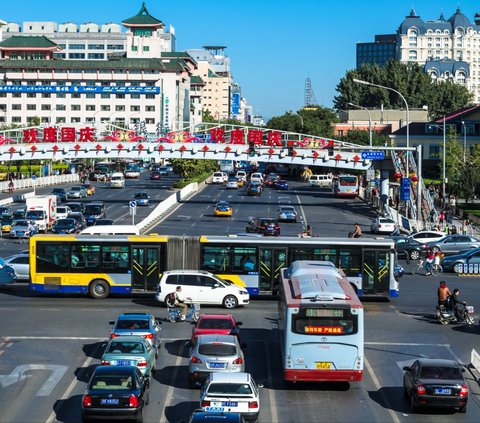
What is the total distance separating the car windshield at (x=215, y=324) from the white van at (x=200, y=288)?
6.54 m

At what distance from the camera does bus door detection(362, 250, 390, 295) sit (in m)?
35.0

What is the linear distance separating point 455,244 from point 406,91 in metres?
123

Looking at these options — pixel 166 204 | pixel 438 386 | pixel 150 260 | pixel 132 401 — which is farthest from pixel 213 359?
pixel 166 204

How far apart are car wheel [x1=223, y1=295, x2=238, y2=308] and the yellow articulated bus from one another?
1756 mm

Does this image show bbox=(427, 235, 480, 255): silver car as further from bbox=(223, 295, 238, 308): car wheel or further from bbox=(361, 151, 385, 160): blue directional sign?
bbox=(361, 151, 385, 160): blue directional sign

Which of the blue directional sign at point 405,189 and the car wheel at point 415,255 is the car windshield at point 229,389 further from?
the blue directional sign at point 405,189

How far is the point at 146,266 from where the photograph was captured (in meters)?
35.3

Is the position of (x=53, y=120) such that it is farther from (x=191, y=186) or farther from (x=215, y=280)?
(x=215, y=280)

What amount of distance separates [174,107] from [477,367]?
505ft

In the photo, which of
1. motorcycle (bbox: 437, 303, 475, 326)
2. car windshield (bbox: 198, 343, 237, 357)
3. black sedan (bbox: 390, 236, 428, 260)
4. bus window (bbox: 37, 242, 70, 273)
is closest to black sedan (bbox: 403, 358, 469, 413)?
car windshield (bbox: 198, 343, 237, 357)

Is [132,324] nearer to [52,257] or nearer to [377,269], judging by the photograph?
[52,257]

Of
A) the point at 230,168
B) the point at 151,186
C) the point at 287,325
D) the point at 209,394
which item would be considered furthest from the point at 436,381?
the point at 230,168

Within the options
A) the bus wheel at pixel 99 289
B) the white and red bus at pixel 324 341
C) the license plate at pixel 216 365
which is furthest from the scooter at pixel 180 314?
the white and red bus at pixel 324 341

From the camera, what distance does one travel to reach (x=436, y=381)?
20.9 metres
